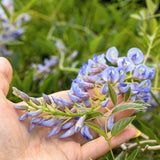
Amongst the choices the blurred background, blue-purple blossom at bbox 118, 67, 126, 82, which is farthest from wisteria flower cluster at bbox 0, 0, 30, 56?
blue-purple blossom at bbox 118, 67, 126, 82

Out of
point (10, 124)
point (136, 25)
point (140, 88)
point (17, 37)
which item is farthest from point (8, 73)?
point (136, 25)

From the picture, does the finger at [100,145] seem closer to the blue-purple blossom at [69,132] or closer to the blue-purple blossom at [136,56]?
the blue-purple blossom at [69,132]

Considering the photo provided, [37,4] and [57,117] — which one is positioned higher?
[37,4]

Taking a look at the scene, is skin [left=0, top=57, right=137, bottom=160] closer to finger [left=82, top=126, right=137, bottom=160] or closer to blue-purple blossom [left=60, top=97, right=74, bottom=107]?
finger [left=82, top=126, right=137, bottom=160]

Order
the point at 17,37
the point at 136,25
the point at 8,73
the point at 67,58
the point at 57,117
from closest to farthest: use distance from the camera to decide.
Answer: the point at 57,117 → the point at 8,73 → the point at 67,58 → the point at 17,37 → the point at 136,25

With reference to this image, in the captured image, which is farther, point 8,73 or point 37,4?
point 37,4

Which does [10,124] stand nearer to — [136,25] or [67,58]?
[67,58]

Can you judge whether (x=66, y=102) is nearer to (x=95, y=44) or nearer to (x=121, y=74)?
(x=121, y=74)
